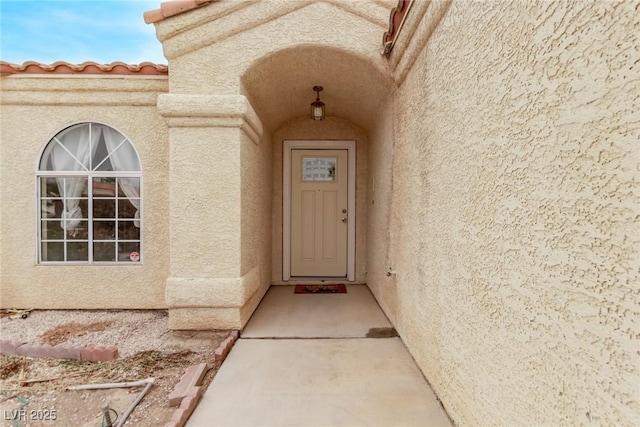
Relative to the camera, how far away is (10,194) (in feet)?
15.3

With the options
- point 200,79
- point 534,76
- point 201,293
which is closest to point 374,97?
point 200,79

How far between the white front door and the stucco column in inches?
108

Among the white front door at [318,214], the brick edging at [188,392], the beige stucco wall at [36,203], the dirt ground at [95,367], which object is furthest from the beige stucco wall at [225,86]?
the white front door at [318,214]

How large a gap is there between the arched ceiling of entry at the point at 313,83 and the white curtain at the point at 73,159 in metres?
2.70

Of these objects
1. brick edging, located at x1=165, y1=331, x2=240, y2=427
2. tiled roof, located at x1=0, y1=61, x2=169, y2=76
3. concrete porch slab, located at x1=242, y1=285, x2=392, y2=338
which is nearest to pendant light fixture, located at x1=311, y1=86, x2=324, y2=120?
tiled roof, located at x1=0, y1=61, x2=169, y2=76

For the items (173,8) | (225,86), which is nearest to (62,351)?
(225,86)

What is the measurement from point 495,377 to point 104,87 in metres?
5.86

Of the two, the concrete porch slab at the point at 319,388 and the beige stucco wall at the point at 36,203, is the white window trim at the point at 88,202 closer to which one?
the beige stucco wall at the point at 36,203

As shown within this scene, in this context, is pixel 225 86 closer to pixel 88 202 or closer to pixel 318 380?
pixel 88 202

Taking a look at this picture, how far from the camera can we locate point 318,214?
6.57m

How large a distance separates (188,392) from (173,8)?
168 inches

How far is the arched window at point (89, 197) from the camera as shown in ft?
15.4

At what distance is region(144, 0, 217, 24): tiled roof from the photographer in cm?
365

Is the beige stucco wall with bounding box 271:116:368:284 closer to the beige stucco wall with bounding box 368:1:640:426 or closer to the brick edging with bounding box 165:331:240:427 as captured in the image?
the brick edging with bounding box 165:331:240:427
